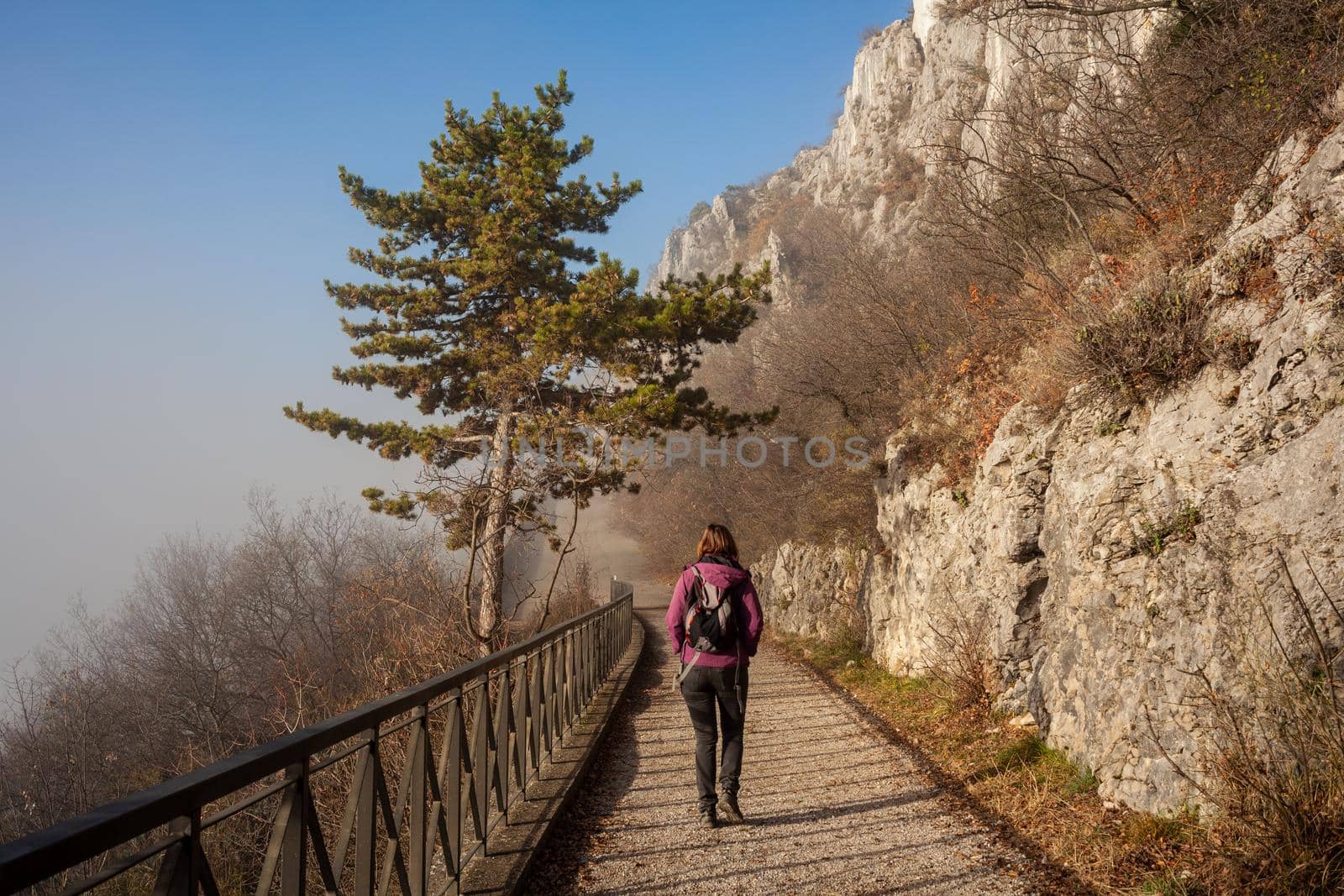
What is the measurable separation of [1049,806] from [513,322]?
13722mm

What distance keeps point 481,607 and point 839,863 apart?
40.3ft

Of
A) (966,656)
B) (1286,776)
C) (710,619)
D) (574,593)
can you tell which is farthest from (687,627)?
(574,593)

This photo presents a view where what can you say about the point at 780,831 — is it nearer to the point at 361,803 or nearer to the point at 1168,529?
the point at 361,803

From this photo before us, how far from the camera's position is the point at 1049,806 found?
5484 mm

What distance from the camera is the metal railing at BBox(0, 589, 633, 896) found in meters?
1.92

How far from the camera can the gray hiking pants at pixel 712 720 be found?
17.9ft

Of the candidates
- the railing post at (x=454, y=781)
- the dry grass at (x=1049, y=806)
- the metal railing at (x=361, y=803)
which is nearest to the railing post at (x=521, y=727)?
the metal railing at (x=361, y=803)

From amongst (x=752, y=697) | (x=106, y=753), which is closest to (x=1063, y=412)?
(x=752, y=697)

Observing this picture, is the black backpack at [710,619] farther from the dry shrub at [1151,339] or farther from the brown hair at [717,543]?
the dry shrub at [1151,339]

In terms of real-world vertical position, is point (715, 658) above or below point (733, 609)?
below

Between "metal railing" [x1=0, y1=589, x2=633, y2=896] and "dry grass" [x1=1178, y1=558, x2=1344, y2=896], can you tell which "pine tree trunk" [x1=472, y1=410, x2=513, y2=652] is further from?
"dry grass" [x1=1178, y1=558, x2=1344, y2=896]

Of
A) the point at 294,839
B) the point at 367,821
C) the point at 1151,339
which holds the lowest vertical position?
the point at 367,821

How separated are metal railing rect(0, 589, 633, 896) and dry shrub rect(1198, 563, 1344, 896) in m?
3.71

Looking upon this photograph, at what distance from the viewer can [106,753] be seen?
79.4ft
